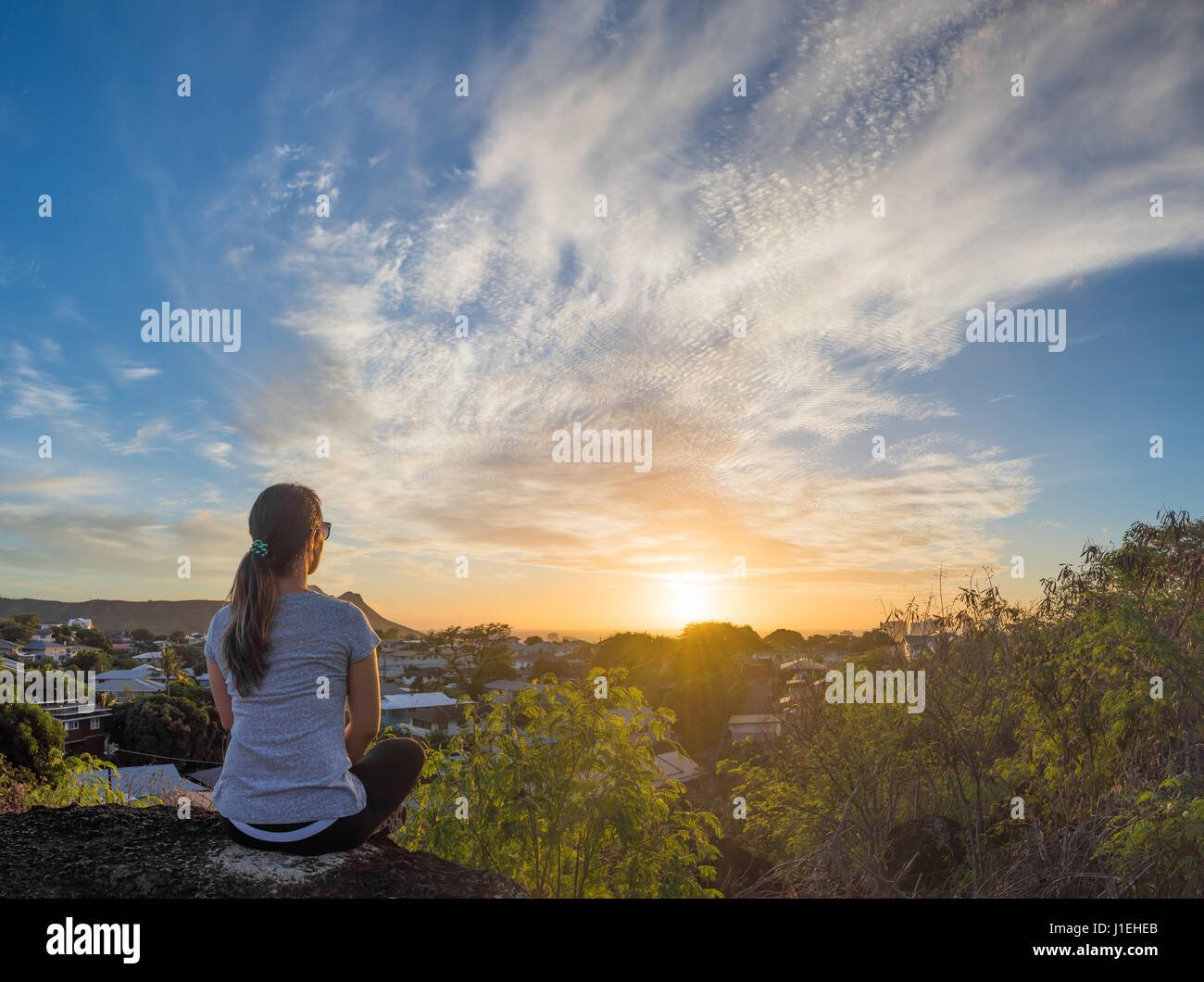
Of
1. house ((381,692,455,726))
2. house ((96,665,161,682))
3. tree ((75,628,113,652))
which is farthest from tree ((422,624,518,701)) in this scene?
tree ((75,628,113,652))

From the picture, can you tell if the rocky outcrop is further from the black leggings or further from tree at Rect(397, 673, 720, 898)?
tree at Rect(397, 673, 720, 898)

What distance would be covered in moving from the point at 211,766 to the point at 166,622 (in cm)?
5618

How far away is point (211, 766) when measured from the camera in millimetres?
26719

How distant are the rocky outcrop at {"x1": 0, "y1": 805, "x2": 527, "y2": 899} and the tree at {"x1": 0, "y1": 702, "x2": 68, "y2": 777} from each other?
A: 17721mm

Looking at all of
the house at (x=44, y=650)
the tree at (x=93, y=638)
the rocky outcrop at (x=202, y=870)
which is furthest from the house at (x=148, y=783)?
the tree at (x=93, y=638)

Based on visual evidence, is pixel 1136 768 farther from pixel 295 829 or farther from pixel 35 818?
pixel 35 818

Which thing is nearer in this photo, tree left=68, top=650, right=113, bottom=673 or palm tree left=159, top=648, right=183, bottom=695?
tree left=68, top=650, right=113, bottom=673

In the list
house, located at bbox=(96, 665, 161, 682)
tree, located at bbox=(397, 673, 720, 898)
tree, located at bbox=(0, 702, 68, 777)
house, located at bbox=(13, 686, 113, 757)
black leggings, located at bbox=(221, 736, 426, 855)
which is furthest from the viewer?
house, located at bbox=(96, 665, 161, 682)

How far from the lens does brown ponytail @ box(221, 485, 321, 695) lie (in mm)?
2277

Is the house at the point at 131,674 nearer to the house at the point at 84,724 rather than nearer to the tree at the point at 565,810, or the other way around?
the house at the point at 84,724

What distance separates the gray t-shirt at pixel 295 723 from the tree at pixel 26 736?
18.6m

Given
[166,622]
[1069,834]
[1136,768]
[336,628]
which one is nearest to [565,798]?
[336,628]

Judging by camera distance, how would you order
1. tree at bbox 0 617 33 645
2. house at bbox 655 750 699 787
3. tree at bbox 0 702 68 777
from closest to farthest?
house at bbox 655 750 699 787 < tree at bbox 0 702 68 777 < tree at bbox 0 617 33 645
